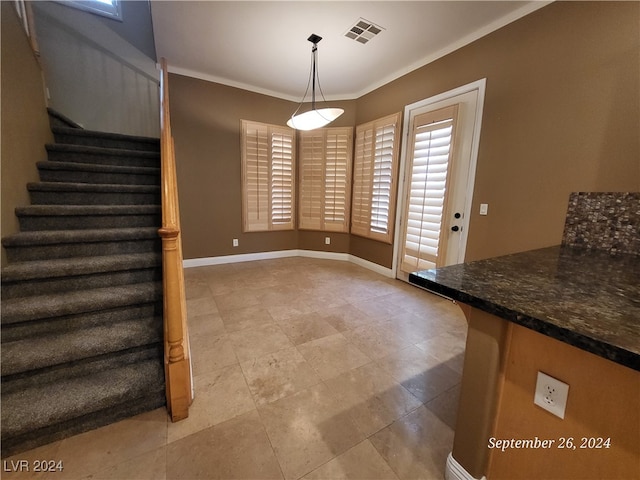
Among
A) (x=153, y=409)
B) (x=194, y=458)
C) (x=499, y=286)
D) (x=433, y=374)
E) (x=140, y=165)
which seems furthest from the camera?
(x=140, y=165)

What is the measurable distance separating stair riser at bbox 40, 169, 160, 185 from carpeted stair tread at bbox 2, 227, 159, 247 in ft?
2.04

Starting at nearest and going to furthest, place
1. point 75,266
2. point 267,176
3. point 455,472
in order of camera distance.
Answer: point 455,472 → point 75,266 → point 267,176

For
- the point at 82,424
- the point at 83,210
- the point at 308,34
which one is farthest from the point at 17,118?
the point at 308,34

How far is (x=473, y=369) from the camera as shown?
98 centimetres

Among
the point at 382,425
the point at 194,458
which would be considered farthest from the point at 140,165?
the point at 382,425

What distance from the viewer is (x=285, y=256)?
470 centimetres

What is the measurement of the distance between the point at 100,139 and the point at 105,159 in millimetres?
302

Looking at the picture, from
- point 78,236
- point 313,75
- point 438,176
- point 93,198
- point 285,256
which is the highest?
point 313,75

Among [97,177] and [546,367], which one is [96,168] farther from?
A: [546,367]

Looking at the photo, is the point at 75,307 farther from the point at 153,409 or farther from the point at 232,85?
the point at 232,85

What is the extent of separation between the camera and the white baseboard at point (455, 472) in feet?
3.37

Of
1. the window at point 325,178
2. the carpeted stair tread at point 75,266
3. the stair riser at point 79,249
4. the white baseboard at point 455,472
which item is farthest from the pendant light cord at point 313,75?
the white baseboard at point 455,472

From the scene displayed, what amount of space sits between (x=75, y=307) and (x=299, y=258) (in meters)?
3.32

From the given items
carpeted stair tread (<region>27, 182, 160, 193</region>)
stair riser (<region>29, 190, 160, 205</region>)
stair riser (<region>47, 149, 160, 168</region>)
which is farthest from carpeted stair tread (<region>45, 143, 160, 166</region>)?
stair riser (<region>29, 190, 160, 205</region>)
